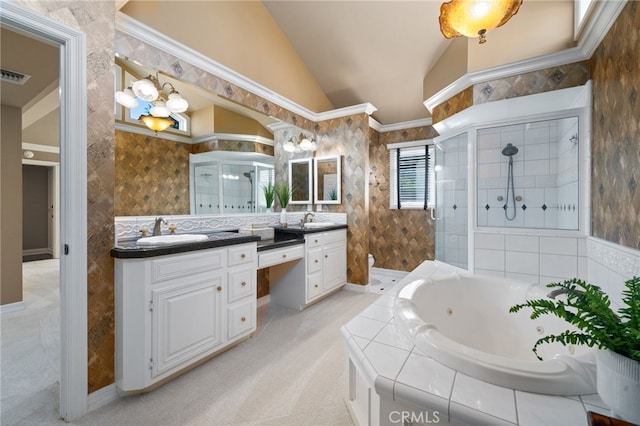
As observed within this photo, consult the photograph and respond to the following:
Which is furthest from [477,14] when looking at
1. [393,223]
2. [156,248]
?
[393,223]

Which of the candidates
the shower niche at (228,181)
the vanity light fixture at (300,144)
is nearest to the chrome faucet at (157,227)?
the shower niche at (228,181)

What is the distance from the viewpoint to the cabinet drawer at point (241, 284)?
2063 millimetres

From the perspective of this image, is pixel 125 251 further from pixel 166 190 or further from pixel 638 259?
pixel 638 259

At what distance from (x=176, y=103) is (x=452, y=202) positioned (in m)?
2.96

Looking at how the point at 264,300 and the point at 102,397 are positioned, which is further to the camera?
the point at 264,300

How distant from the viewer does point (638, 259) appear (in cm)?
132

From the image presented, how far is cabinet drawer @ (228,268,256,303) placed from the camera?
2.06 meters

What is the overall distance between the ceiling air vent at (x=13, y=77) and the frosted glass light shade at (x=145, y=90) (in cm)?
118

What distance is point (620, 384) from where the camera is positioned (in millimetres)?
749

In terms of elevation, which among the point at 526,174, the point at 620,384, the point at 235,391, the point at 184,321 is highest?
the point at 526,174

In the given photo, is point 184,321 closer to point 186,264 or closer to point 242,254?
point 186,264

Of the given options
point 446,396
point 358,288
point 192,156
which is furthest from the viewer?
point 358,288

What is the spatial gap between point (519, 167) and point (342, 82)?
249 cm

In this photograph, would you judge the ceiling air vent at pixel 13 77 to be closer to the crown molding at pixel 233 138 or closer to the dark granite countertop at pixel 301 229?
the crown molding at pixel 233 138
